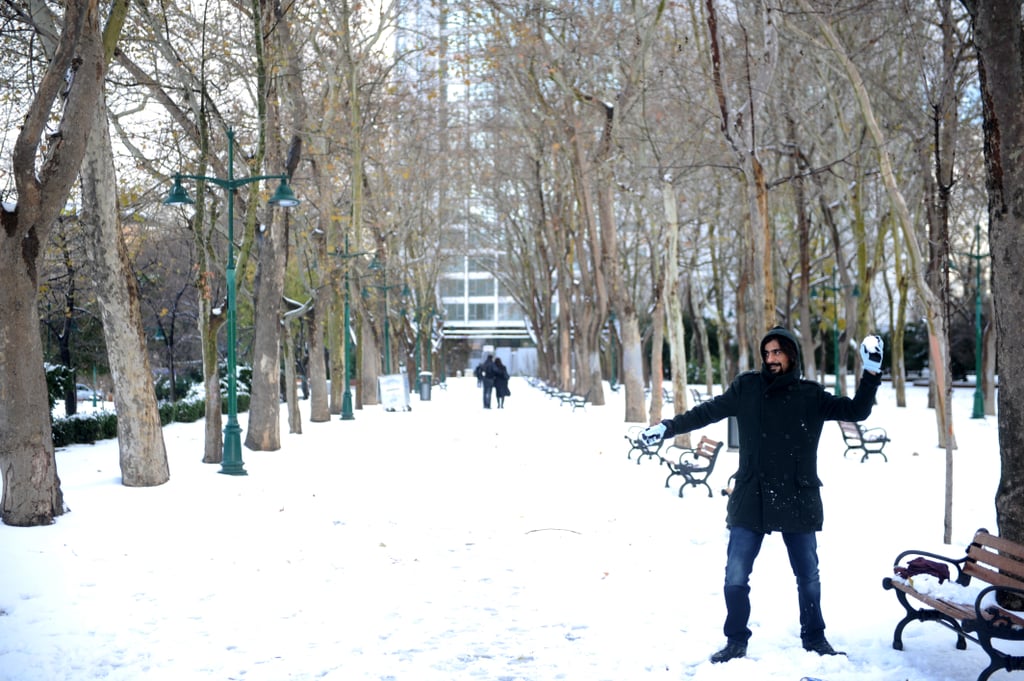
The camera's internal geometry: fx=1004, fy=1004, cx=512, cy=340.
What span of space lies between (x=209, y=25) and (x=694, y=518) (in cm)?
1260

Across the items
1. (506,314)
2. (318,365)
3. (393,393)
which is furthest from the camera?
(506,314)

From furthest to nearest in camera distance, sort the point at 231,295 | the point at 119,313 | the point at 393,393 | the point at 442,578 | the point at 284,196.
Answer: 1. the point at 393,393
2. the point at 231,295
3. the point at 284,196
4. the point at 119,313
5. the point at 442,578

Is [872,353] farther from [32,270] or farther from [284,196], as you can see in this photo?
[284,196]

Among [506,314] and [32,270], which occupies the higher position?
[506,314]

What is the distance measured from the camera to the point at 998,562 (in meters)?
5.59

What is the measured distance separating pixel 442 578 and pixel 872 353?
4104 millimetres

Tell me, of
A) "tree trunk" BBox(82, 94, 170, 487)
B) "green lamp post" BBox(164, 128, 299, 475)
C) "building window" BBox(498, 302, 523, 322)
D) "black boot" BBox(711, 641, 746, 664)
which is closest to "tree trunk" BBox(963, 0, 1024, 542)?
"black boot" BBox(711, 641, 746, 664)

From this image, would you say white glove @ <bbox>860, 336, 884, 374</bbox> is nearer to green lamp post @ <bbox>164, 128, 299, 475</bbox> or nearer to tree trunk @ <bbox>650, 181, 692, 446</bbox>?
green lamp post @ <bbox>164, 128, 299, 475</bbox>

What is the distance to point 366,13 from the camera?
1005 inches

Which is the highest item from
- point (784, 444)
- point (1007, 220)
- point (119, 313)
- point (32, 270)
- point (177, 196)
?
point (177, 196)

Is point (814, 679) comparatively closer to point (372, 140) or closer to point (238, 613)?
point (238, 613)

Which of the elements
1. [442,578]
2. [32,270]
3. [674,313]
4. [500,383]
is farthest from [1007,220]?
[500,383]

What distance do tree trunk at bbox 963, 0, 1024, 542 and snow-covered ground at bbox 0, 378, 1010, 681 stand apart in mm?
1110

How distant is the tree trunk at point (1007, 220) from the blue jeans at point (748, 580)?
1.67 m
